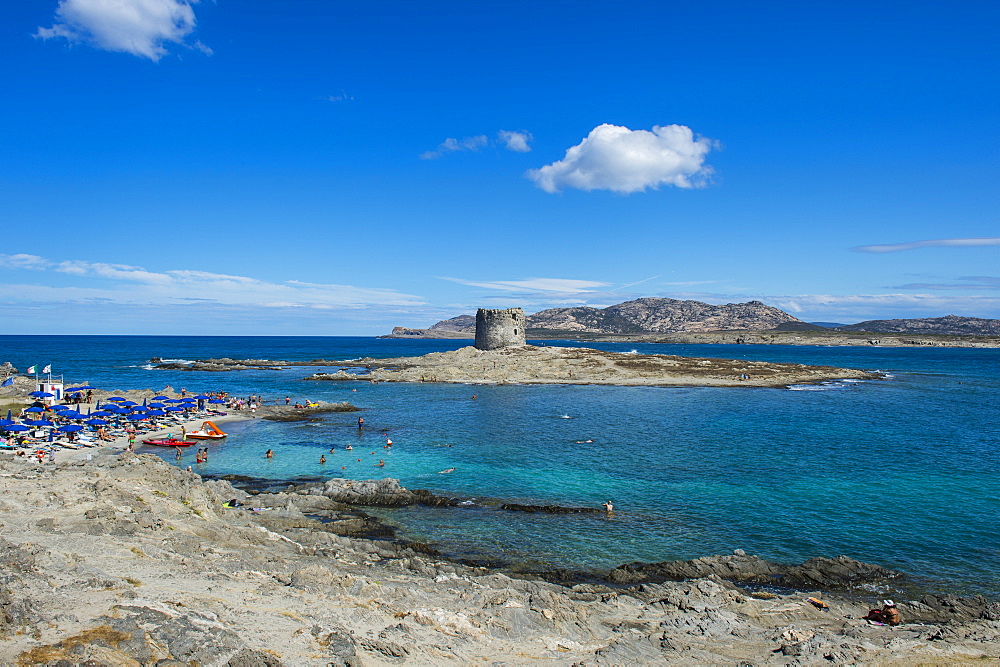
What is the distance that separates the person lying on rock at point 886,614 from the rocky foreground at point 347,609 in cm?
27

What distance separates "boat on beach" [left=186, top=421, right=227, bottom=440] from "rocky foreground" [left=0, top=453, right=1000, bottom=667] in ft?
59.4

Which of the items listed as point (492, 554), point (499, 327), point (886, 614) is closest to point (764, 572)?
point (886, 614)

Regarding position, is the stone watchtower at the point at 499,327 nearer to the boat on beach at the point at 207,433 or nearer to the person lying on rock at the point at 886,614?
the boat on beach at the point at 207,433

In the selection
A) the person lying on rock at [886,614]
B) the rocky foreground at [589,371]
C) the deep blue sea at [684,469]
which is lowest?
the deep blue sea at [684,469]

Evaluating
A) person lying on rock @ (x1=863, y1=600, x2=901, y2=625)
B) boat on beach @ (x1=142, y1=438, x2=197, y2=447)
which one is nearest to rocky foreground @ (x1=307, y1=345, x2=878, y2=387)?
boat on beach @ (x1=142, y1=438, x2=197, y2=447)

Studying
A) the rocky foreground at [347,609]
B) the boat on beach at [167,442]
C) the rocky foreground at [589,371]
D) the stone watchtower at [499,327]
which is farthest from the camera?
the stone watchtower at [499,327]

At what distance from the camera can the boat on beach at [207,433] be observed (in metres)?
34.9

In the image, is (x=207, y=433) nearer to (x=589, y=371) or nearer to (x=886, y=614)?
(x=886, y=614)

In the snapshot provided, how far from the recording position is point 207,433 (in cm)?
3541

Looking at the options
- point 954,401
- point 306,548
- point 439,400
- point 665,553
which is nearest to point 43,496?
point 306,548

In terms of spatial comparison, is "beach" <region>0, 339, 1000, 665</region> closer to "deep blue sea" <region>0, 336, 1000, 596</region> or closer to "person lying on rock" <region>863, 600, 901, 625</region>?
"deep blue sea" <region>0, 336, 1000, 596</region>

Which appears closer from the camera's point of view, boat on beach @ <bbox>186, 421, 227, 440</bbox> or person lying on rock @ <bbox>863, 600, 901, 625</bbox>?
person lying on rock @ <bbox>863, 600, 901, 625</bbox>

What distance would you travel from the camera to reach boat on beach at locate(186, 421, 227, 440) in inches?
1375

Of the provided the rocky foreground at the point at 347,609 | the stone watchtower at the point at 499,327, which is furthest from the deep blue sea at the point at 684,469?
the stone watchtower at the point at 499,327
